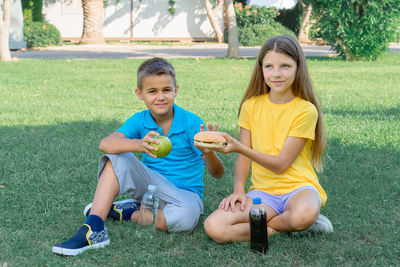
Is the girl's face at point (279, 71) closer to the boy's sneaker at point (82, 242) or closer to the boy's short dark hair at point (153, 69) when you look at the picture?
the boy's short dark hair at point (153, 69)

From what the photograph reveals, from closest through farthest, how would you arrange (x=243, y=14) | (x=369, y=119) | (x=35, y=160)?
(x=35, y=160)
(x=369, y=119)
(x=243, y=14)

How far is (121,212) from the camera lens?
3742mm

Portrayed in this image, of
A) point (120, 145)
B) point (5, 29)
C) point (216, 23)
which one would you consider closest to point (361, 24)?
point (5, 29)

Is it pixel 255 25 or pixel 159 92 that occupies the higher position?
pixel 159 92

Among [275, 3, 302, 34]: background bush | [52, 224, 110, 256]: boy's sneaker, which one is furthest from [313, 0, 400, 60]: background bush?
[275, 3, 302, 34]: background bush

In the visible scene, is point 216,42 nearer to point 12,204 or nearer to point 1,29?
point 1,29

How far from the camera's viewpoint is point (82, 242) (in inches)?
126

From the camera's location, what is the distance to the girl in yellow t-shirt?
3.32 meters

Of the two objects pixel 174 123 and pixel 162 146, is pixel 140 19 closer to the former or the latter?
pixel 174 123

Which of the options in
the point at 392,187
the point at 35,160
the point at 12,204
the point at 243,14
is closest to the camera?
the point at 12,204

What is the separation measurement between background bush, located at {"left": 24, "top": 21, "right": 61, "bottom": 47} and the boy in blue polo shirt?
2272 centimetres

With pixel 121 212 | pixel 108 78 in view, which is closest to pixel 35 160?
pixel 121 212

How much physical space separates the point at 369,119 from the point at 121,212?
14.3ft

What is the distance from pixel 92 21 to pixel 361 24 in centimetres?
1570
